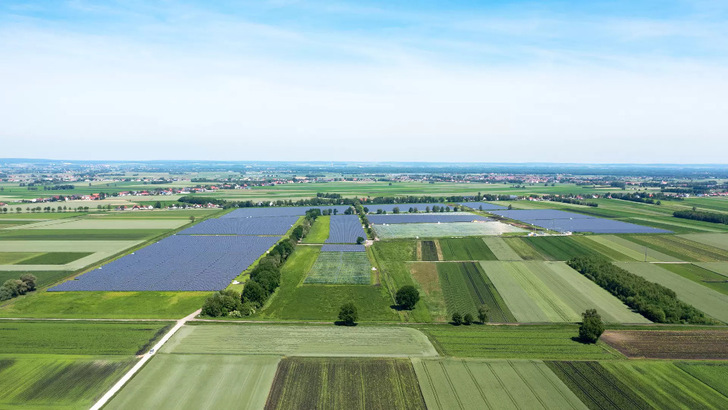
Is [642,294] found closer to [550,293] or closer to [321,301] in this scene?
[550,293]

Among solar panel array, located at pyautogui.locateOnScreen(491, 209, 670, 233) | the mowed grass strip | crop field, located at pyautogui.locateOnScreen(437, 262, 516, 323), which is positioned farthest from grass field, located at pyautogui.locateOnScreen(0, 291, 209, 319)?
solar panel array, located at pyautogui.locateOnScreen(491, 209, 670, 233)

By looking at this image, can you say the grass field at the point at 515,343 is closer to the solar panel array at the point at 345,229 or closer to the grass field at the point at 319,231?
A: the solar panel array at the point at 345,229

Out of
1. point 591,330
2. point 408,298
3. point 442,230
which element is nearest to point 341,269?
point 408,298

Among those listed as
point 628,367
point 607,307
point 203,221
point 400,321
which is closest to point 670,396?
point 628,367

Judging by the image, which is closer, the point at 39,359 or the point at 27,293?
the point at 39,359

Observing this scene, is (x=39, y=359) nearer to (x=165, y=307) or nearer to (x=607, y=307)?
(x=165, y=307)

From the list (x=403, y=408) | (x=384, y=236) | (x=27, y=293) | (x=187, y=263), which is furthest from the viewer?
(x=384, y=236)

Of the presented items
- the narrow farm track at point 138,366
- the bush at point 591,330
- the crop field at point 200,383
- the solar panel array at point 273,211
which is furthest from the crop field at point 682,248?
the solar panel array at point 273,211
